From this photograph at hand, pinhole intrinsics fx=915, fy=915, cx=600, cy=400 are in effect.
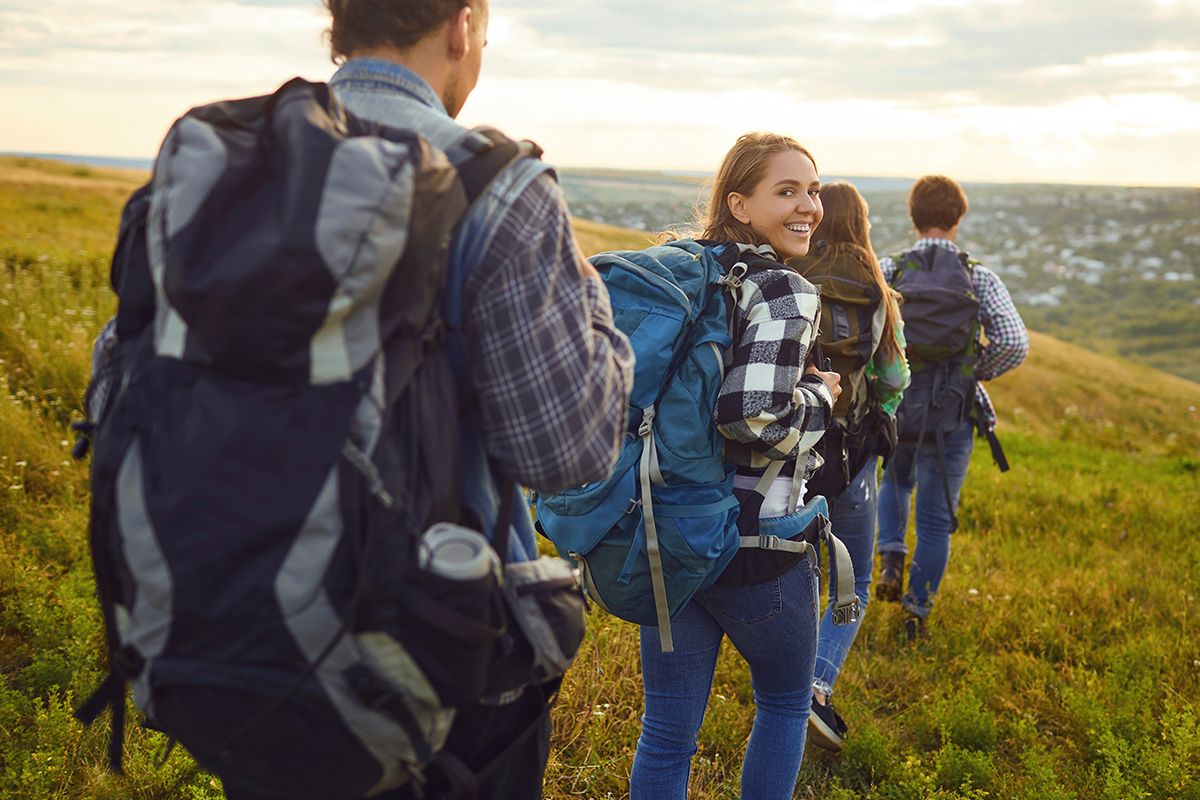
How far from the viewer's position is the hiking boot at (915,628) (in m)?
5.72

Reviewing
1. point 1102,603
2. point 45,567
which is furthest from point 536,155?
point 1102,603

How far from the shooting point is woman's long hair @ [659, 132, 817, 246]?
3314 mm

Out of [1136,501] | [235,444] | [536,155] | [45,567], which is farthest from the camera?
[1136,501]

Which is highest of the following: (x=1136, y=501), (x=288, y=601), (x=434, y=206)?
(x=434, y=206)

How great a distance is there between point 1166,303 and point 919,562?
197 meters

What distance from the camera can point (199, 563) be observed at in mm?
1520

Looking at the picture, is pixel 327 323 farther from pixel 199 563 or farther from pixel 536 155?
pixel 536 155

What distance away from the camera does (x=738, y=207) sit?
336 centimetres

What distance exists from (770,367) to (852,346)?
1.10 m

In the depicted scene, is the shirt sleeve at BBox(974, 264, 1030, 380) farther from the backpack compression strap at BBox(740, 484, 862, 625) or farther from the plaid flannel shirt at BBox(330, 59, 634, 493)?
the plaid flannel shirt at BBox(330, 59, 634, 493)

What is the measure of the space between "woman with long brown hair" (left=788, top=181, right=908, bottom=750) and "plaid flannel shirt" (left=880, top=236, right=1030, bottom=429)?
5.47 feet

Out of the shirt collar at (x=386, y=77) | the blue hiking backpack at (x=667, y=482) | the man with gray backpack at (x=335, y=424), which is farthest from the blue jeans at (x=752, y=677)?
the shirt collar at (x=386, y=77)

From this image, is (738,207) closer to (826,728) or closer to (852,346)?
(852,346)

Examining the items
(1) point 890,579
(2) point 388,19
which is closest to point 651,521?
(2) point 388,19
